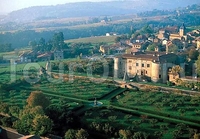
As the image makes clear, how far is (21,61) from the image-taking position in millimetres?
35375

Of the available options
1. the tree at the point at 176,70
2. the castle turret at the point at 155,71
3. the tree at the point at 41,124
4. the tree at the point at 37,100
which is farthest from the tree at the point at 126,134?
the castle turret at the point at 155,71

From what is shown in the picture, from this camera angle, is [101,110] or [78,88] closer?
[101,110]

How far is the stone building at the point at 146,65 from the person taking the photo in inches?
912

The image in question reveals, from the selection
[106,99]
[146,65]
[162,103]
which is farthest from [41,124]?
[146,65]

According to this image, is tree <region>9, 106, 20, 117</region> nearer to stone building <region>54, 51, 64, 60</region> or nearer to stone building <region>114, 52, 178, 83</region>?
stone building <region>114, 52, 178, 83</region>

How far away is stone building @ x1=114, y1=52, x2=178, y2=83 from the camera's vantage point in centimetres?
2317

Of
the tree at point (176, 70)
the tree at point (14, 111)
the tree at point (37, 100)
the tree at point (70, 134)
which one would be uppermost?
the tree at point (176, 70)

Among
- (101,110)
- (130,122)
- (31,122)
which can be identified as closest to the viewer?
(31,122)

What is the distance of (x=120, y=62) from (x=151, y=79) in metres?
3.14

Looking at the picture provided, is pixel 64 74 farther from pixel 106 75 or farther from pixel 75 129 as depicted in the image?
pixel 75 129

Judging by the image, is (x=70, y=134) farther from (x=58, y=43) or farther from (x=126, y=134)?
(x=58, y=43)

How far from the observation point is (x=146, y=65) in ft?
79.5

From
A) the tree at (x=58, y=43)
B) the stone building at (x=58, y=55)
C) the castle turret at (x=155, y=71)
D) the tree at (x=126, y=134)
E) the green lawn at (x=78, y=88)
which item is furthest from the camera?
the tree at (x=58, y=43)

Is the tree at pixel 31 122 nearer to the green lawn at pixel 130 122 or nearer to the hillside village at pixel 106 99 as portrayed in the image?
the hillside village at pixel 106 99
